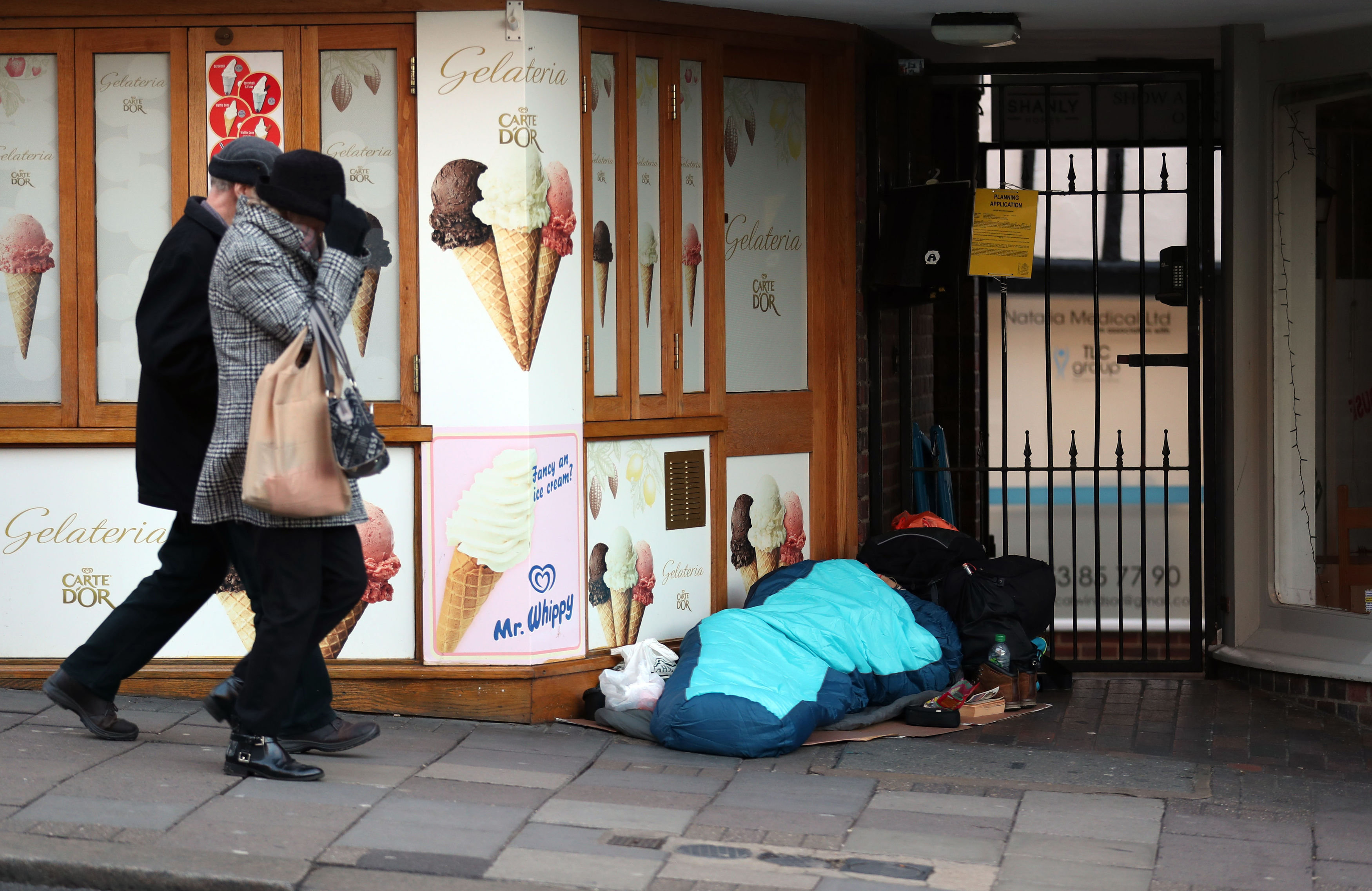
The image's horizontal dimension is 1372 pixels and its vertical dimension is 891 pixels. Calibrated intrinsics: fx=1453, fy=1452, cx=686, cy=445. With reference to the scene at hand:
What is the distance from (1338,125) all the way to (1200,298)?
3.14 ft

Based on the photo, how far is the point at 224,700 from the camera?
4.35 metres

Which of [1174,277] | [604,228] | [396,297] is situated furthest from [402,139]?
[1174,277]

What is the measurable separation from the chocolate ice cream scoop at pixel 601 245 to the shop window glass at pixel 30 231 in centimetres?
200

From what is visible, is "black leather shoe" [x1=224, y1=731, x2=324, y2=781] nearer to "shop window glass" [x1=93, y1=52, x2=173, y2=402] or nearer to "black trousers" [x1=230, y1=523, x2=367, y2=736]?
"black trousers" [x1=230, y1=523, x2=367, y2=736]

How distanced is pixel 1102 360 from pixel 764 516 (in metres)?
3.75

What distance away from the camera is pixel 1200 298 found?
Answer: 6.79 meters

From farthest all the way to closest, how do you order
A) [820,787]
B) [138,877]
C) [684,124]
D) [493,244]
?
[684,124] → [493,244] → [820,787] → [138,877]

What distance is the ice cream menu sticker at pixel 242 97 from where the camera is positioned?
5398 mm

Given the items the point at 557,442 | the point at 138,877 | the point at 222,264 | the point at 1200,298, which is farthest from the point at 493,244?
the point at 1200,298

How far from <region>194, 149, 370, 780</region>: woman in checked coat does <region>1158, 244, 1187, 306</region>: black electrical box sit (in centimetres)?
405

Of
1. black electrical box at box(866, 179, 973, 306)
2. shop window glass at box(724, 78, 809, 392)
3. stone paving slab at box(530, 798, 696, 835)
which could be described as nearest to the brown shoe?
shop window glass at box(724, 78, 809, 392)

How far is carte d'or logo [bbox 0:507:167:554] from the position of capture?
543 cm

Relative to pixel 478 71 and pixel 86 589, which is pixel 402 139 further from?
pixel 86 589

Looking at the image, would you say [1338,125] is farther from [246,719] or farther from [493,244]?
[246,719]
